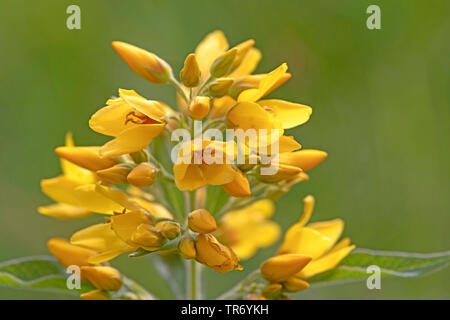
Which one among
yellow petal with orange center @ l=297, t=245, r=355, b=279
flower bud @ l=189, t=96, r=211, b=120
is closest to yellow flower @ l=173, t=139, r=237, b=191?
flower bud @ l=189, t=96, r=211, b=120

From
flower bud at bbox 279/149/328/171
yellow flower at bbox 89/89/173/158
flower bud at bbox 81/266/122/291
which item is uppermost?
yellow flower at bbox 89/89/173/158

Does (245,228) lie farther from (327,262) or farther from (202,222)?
(202,222)

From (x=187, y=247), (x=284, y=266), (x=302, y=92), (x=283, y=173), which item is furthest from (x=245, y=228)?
(x=302, y=92)

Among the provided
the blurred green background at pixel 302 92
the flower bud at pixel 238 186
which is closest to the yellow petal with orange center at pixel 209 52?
the flower bud at pixel 238 186

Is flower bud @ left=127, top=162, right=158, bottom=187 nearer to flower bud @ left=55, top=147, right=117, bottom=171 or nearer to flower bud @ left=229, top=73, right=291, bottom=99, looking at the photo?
flower bud @ left=55, top=147, right=117, bottom=171

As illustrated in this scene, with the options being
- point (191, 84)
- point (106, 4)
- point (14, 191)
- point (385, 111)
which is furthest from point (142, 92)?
point (191, 84)

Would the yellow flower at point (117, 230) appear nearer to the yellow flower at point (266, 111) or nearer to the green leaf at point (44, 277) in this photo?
the green leaf at point (44, 277)

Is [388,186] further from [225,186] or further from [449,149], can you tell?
[225,186]

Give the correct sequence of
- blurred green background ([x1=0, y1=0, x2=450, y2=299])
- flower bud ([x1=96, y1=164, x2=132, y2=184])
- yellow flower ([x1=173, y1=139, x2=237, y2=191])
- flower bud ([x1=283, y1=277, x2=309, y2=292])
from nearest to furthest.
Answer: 1. yellow flower ([x1=173, y1=139, x2=237, y2=191])
2. flower bud ([x1=96, y1=164, x2=132, y2=184])
3. flower bud ([x1=283, y1=277, x2=309, y2=292])
4. blurred green background ([x1=0, y1=0, x2=450, y2=299])
